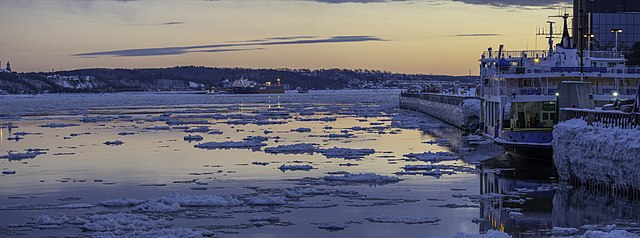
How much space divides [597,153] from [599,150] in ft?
0.63

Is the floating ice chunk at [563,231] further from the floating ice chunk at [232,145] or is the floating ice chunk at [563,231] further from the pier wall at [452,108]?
the pier wall at [452,108]

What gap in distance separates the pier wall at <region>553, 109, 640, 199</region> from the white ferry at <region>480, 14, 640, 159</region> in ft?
15.3

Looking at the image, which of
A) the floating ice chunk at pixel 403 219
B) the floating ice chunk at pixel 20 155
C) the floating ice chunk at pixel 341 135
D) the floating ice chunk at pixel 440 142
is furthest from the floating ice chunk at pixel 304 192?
the floating ice chunk at pixel 341 135

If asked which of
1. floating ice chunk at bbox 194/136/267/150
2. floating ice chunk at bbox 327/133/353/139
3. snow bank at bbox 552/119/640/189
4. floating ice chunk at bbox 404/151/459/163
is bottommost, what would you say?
floating ice chunk at bbox 327/133/353/139

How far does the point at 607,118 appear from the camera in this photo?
23672 millimetres

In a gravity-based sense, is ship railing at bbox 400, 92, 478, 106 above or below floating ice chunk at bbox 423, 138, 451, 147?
above

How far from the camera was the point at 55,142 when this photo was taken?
149 feet

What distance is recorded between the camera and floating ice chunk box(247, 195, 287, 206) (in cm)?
2264

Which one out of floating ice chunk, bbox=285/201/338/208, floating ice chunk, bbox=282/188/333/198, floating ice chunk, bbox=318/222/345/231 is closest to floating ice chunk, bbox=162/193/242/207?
floating ice chunk, bbox=285/201/338/208

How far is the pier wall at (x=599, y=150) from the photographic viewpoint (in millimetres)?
21703

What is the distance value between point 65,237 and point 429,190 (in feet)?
35.2

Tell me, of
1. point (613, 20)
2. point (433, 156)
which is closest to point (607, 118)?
point (433, 156)

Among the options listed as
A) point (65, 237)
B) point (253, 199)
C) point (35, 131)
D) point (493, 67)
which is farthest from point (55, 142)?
point (65, 237)

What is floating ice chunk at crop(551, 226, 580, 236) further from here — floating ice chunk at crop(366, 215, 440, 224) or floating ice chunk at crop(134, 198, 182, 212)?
floating ice chunk at crop(134, 198, 182, 212)
